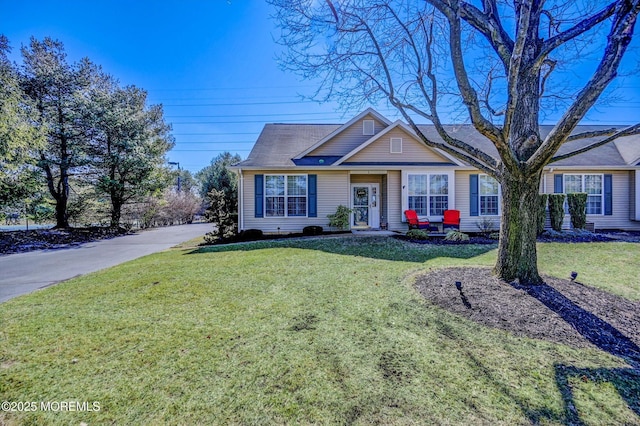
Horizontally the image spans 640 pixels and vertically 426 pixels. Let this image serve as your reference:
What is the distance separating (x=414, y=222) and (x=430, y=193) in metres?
1.75

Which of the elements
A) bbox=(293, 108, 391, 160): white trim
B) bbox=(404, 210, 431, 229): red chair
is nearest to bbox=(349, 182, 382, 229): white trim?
bbox=(404, 210, 431, 229): red chair

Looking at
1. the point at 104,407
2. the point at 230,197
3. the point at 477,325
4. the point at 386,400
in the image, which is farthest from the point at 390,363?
the point at 230,197

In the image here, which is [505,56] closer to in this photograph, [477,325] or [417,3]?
[417,3]

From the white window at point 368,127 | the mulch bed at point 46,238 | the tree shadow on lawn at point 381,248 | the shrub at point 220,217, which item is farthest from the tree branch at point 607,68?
the mulch bed at point 46,238

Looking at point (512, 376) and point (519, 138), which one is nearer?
point (512, 376)

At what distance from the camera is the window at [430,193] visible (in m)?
12.9

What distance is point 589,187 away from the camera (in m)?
13.5

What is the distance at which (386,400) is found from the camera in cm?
233

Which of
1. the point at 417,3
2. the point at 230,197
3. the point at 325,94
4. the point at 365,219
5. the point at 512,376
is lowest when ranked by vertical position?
the point at 512,376

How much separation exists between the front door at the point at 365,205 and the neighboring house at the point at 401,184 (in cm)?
30

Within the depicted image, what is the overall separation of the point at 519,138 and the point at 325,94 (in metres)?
4.01

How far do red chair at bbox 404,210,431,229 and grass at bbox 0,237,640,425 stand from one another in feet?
23.0

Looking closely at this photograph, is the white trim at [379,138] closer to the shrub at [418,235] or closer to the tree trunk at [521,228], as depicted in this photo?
the shrub at [418,235]

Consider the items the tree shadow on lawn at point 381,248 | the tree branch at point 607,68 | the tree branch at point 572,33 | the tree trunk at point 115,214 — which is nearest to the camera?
the tree branch at point 607,68
